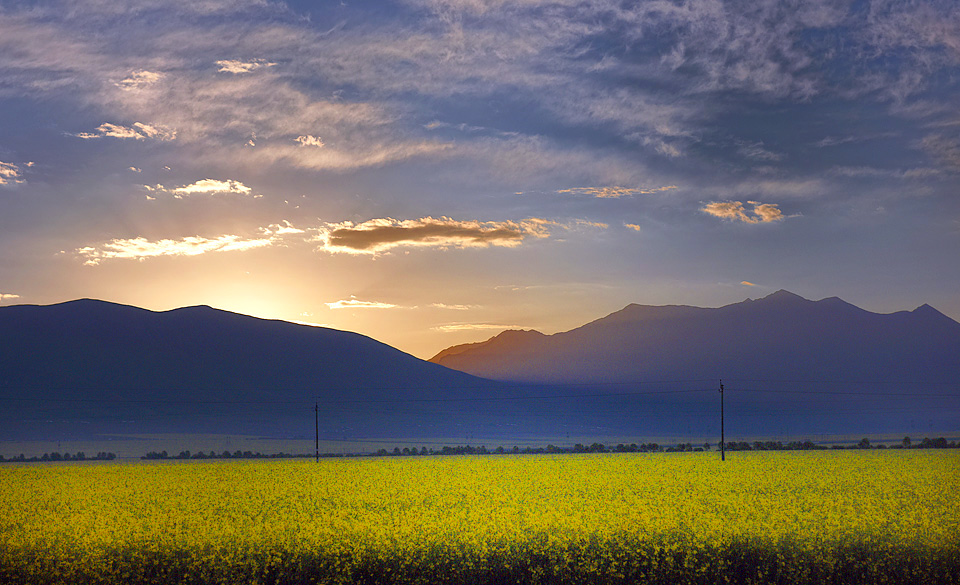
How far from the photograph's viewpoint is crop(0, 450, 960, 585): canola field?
68.7 ft

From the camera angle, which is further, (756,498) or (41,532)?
(756,498)

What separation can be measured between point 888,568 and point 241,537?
17.4m

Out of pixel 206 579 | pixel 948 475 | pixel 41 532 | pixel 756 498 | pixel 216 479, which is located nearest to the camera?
pixel 206 579

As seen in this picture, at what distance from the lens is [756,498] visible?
3281cm

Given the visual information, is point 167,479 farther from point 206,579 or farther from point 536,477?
point 206,579

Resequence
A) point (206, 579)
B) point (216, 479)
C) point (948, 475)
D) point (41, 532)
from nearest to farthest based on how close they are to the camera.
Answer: point (206, 579), point (41, 532), point (948, 475), point (216, 479)

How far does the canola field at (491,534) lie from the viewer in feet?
68.7

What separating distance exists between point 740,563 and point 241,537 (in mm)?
13731

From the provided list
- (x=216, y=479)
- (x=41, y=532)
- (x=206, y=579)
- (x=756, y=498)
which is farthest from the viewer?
(x=216, y=479)

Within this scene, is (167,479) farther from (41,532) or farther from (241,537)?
(241,537)

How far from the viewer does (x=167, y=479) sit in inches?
1923

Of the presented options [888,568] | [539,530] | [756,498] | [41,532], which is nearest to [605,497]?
[756,498]

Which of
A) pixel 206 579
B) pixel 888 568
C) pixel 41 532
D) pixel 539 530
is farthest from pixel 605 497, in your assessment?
pixel 41 532

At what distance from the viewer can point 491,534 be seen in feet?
74.8
